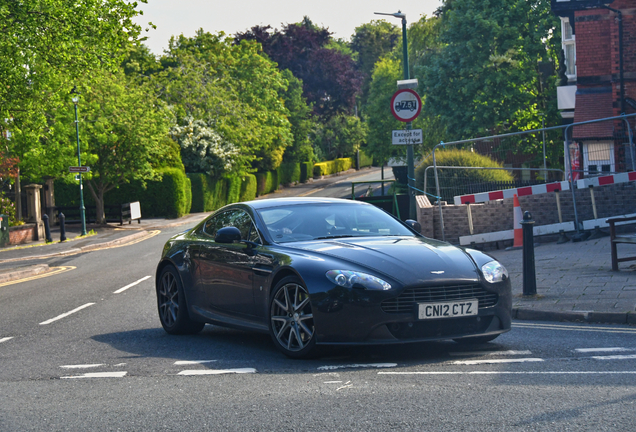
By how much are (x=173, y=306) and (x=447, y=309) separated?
3563 mm

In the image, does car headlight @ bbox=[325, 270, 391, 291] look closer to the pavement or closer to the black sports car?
the black sports car

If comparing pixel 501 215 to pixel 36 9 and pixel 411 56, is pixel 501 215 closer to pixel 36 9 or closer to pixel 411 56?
pixel 36 9

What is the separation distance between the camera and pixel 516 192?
687 inches

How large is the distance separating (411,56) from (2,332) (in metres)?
44.8

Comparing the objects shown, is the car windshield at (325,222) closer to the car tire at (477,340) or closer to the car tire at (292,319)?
the car tire at (292,319)

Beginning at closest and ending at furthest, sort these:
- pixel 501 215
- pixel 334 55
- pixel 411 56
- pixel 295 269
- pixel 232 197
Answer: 1. pixel 295 269
2. pixel 501 215
3. pixel 411 56
4. pixel 232 197
5. pixel 334 55


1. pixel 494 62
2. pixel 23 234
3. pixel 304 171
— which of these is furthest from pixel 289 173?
pixel 23 234

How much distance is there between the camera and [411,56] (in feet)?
Result: 171

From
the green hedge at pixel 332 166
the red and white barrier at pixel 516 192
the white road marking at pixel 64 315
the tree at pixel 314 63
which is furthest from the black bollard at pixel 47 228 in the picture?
the green hedge at pixel 332 166

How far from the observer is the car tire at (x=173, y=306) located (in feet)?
29.0

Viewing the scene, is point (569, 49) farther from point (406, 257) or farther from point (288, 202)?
point (406, 257)

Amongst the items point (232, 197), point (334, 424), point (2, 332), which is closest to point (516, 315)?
point (334, 424)

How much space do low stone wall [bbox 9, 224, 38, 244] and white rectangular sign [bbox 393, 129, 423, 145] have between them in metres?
18.0

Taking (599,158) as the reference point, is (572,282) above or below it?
below
